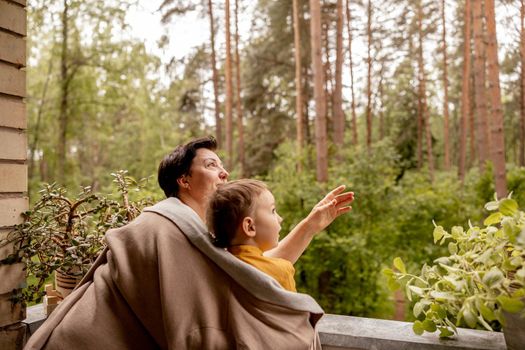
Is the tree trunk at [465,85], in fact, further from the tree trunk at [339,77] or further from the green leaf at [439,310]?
the green leaf at [439,310]

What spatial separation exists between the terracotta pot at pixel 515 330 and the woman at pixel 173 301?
2.10 feet

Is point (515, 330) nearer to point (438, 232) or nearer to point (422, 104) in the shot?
point (438, 232)

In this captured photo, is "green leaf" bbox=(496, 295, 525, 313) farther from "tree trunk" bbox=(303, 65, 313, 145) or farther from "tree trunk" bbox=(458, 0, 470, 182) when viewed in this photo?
"tree trunk" bbox=(458, 0, 470, 182)

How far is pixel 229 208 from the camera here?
137 cm

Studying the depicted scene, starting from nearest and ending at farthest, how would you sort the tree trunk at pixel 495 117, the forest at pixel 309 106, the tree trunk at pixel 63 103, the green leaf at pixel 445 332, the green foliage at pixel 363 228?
1. the green leaf at pixel 445 332
2. the tree trunk at pixel 495 117
3. the green foliage at pixel 363 228
4. the forest at pixel 309 106
5. the tree trunk at pixel 63 103

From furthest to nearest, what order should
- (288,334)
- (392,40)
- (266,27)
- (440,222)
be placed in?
(392,40) < (266,27) < (440,222) < (288,334)

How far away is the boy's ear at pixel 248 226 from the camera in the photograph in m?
1.37

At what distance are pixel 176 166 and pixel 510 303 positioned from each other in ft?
4.00

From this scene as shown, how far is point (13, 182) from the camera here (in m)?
2.09

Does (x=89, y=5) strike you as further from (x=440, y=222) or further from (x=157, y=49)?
(x=440, y=222)

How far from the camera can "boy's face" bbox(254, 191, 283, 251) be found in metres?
1.40

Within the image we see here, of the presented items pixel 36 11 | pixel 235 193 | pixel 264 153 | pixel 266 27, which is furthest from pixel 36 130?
pixel 235 193

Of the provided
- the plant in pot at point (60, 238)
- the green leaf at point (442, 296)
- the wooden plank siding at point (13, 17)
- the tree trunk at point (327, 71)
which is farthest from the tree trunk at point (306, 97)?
the green leaf at point (442, 296)

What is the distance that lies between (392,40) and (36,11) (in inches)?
437
